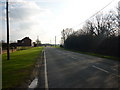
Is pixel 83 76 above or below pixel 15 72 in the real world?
above

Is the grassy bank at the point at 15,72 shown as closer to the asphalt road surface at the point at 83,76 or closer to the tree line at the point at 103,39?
the asphalt road surface at the point at 83,76

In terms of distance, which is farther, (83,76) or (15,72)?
(15,72)

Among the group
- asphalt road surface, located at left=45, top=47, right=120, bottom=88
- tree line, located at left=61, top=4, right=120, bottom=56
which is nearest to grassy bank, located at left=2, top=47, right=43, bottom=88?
asphalt road surface, located at left=45, top=47, right=120, bottom=88

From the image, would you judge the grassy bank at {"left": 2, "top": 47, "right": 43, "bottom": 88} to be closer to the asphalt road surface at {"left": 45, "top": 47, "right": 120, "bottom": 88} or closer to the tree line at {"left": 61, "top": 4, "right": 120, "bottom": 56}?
the asphalt road surface at {"left": 45, "top": 47, "right": 120, "bottom": 88}

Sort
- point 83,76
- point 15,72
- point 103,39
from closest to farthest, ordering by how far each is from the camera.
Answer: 1. point 83,76
2. point 15,72
3. point 103,39

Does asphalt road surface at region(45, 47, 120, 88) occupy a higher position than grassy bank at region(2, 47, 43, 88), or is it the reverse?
asphalt road surface at region(45, 47, 120, 88)

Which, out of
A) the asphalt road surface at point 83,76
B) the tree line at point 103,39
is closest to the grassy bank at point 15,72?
the asphalt road surface at point 83,76

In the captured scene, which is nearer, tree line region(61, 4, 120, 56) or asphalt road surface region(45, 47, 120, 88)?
asphalt road surface region(45, 47, 120, 88)

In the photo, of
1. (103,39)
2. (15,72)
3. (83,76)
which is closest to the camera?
(83,76)

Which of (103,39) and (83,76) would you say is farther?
(103,39)

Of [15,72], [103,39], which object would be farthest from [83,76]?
[103,39]

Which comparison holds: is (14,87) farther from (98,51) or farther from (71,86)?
(98,51)

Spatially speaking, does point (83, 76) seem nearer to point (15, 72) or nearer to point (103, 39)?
point (15, 72)

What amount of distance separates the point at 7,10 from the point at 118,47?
1719cm
